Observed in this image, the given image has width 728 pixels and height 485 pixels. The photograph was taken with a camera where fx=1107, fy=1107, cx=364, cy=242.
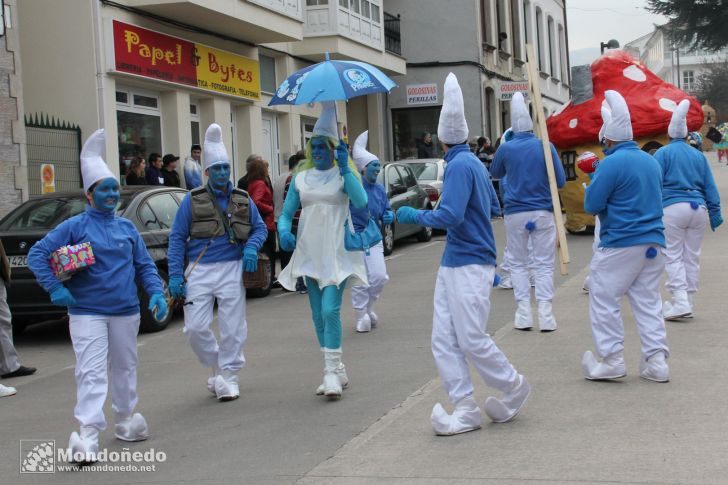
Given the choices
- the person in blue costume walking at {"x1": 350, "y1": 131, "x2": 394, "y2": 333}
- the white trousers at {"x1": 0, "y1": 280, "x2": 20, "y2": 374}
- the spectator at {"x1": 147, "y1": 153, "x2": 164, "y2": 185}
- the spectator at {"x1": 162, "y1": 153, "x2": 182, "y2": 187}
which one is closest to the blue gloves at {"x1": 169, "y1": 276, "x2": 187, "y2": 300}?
the white trousers at {"x1": 0, "y1": 280, "x2": 20, "y2": 374}

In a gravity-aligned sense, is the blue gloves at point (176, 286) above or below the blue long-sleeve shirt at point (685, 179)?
below

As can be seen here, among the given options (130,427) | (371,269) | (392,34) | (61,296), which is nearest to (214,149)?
(61,296)

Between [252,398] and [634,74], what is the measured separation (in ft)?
41.7

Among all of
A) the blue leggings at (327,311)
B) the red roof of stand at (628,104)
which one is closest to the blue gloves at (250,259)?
the blue leggings at (327,311)

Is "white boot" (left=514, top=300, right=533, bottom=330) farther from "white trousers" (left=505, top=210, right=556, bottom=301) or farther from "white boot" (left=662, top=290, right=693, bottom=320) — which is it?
"white boot" (left=662, top=290, right=693, bottom=320)

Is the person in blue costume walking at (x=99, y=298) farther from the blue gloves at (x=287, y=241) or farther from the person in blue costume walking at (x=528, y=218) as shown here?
the person in blue costume walking at (x=528, y=218)

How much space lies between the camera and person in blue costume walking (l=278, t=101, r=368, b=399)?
25.2 feet

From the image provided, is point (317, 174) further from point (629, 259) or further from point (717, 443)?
point (717, 443)

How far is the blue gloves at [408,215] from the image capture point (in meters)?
6.09

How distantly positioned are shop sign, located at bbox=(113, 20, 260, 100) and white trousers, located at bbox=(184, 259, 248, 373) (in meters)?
11.8

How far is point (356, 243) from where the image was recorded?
308 inches

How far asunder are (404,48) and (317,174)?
30728mm

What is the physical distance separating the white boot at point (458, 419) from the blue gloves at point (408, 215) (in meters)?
1.05

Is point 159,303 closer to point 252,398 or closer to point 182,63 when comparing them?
point 252,398
